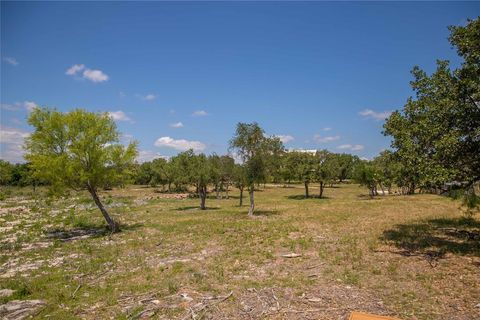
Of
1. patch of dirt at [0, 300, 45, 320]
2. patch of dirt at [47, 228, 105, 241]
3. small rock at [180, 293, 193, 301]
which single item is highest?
small rock at [180, 293, 193, 301]

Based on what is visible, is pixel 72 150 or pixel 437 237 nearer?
pixel 437 237

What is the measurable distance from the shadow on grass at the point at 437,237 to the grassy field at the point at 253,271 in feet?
0.23

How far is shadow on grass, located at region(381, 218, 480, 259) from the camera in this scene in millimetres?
17453

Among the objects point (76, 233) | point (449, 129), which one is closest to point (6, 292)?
point (76, 233)

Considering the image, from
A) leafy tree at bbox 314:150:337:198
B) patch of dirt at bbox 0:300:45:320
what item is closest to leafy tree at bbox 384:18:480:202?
patch of dirt at bbox 0:300:45:320

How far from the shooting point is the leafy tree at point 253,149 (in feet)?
112

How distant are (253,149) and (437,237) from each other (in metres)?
19.2

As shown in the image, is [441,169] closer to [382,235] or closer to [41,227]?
[382,235]

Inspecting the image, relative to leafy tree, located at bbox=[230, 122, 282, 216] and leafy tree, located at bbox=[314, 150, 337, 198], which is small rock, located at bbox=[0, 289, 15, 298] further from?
leafy tree, located at bbox=[314, 150, 337, 198]

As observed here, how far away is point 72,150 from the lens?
26.1 metres

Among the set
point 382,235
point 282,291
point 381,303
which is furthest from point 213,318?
point 382,235

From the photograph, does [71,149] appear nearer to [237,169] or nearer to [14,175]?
[237,169]

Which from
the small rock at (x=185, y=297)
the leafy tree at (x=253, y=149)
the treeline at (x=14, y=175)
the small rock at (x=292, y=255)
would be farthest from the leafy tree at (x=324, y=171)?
the treeline at (x=14, y=175)

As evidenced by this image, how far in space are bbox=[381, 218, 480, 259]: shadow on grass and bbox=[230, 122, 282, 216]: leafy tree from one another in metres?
14.9
